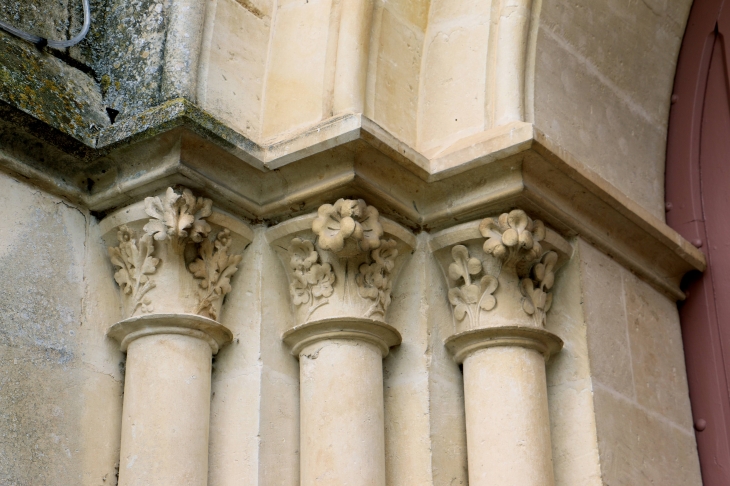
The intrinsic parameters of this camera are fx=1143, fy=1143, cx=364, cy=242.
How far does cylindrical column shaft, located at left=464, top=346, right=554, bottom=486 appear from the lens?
3.06 m

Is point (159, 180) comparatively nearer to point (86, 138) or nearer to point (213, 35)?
point (86, 138)

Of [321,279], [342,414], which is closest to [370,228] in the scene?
[321,279]

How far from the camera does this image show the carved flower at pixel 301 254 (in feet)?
10.7

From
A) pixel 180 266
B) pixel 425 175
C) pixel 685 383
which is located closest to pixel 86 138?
pixel 180 266

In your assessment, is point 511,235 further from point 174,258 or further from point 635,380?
point 174,258

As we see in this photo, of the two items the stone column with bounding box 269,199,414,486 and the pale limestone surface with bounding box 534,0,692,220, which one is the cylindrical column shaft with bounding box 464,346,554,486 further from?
the pale limestone surface with bounding box 534,0,692,220

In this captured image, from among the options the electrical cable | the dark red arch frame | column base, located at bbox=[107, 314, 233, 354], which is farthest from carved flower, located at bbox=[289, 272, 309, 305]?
the dark red arch frame

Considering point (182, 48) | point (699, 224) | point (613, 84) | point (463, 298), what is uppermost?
point (613, 84)

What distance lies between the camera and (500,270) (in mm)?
3287

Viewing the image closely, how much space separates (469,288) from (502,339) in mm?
180

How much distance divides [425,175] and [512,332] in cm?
51

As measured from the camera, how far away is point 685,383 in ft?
12.2

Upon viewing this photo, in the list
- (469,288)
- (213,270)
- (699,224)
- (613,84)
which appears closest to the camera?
(213,270)

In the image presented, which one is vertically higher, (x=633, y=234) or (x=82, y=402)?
(x=633, y=234)
